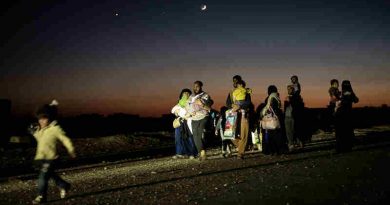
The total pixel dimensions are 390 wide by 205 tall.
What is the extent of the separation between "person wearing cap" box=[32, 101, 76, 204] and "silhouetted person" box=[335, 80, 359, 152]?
314 inches

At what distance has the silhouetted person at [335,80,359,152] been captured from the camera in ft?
42.2

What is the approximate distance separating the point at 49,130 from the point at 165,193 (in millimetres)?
2196

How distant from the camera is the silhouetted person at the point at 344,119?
12.9 meters

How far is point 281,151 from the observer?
13.7 meters

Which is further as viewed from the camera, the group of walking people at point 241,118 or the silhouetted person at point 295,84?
the silhouetted person at point 295,84

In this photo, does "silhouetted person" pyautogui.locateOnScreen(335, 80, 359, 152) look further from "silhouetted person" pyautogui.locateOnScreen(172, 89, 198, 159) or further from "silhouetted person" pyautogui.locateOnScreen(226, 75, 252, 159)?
"silhouetted person" pyautogui.locateOnScreen(172, 89, 198, 159)

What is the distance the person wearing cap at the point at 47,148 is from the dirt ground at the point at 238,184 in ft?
0.85

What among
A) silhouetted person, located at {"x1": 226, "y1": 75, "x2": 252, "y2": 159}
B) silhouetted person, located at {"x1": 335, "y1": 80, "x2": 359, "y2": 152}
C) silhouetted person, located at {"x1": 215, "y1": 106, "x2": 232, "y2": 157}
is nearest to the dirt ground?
silhouetted person, located at {"x1": 335, "y1": 80, "x2": 359, "y2": 152}

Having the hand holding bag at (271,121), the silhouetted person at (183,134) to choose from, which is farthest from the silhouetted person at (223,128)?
the hand holding bag at (271,121)

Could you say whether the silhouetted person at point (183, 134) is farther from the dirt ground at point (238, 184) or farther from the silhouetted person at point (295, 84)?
the silhouetted person at point (295, 84)

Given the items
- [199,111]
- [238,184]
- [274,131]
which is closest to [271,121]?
[274,131]

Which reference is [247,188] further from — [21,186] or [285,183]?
[21,186]

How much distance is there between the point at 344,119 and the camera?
1295 cm

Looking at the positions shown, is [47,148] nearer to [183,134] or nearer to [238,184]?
[238,184]
